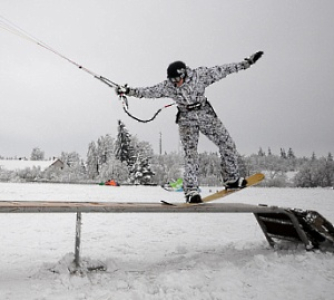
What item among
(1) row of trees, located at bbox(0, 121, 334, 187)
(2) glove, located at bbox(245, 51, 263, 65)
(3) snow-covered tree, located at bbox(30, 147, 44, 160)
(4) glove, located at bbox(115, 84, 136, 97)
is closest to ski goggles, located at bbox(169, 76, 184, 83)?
(4) glove, located at bbox(115, 84, 136, 97)

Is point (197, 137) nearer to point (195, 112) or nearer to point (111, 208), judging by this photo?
→ point (195, 112)

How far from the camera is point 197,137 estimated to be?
5.34 meters

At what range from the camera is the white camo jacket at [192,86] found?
16.5ft

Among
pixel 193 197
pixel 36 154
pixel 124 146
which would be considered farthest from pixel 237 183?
pixel 36 154

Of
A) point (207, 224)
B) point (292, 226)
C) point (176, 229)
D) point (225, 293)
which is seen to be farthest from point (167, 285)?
point (207, 224)

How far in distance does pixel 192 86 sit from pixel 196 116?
21.3 inches

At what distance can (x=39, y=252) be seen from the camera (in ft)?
18.7

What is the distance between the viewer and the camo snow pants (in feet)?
17.1

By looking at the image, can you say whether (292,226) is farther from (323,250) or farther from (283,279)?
(283,279)

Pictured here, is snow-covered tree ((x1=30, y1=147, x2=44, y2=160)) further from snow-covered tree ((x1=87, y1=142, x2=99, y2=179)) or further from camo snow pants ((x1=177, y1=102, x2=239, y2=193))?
camo snow pants ((x1=177, y1=102, x2=239, y2=193))

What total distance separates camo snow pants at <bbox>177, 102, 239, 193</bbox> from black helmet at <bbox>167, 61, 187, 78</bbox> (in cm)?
67

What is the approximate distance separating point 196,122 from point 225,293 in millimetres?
2824

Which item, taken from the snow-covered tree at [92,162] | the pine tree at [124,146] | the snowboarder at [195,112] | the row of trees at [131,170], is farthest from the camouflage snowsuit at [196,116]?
the snow-covered tree at [92,162]

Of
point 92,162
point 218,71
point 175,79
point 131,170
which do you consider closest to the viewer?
point 175,79
